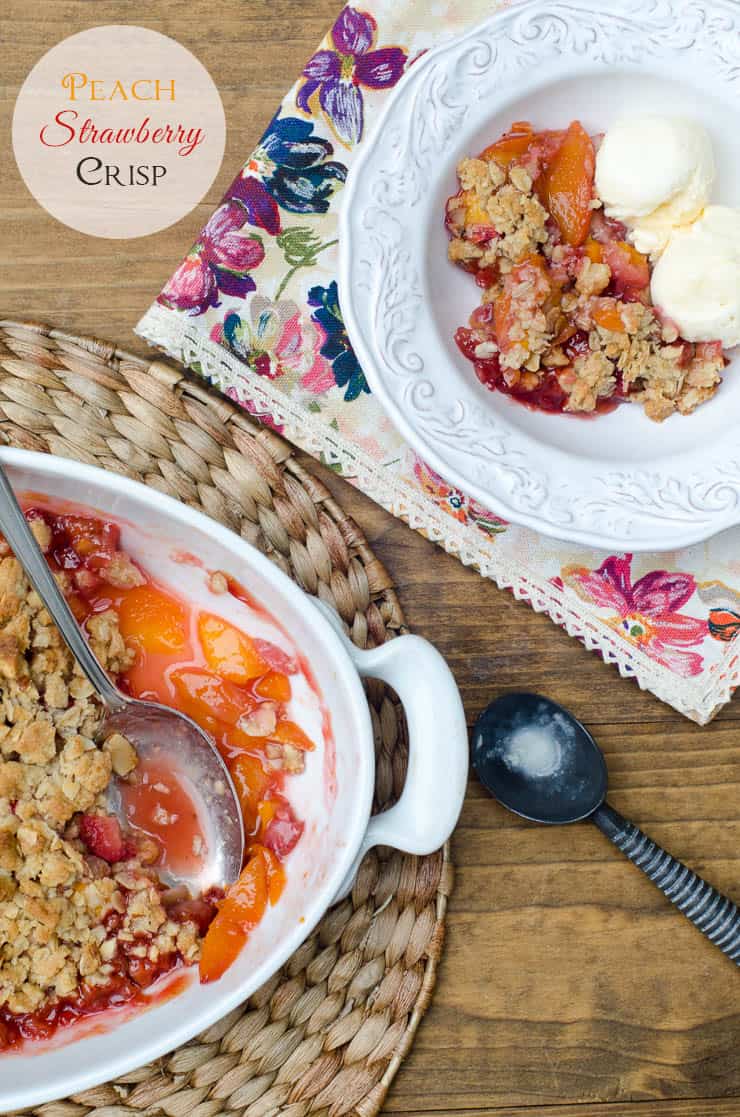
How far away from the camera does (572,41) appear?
1269mm

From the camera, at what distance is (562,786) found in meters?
1.29

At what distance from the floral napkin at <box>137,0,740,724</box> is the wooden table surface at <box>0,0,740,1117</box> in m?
0.04

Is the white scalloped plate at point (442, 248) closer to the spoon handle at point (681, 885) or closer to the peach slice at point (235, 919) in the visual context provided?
the spoon handle at point (681, 885)

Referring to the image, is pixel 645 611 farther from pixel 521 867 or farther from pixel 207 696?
pixel 207 696

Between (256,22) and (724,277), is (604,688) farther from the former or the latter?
(256,22)

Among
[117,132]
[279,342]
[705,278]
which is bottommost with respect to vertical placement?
[279,342]

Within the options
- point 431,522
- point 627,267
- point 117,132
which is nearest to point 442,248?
point 627,267

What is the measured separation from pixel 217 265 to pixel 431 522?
0.45 m

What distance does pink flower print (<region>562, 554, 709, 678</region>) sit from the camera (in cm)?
135

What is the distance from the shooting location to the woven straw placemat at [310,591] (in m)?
1.27

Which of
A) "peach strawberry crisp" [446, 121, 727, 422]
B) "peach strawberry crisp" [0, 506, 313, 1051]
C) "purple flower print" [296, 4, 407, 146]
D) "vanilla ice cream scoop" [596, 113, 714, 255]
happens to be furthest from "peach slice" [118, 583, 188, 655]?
"vanilla ice cream scoop" [596, 113, 714, 255]

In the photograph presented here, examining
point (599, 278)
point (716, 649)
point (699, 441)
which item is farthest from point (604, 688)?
point (599, 278)

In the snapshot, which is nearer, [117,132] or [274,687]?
[274,687]

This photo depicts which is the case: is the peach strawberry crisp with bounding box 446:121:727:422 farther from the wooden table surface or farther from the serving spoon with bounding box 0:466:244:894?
the serving spoon with bounding box 0:466:244:894
